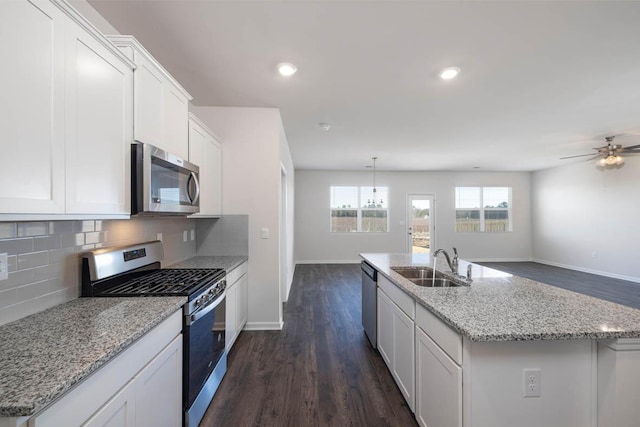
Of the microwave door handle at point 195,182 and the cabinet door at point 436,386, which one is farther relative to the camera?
the microwave door handle at point 195,182

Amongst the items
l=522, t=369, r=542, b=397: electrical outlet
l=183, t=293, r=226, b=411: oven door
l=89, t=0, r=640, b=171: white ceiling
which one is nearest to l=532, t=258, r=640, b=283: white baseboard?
l=89, t=0, r=640, b=171: white ceiling

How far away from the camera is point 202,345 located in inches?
68.3

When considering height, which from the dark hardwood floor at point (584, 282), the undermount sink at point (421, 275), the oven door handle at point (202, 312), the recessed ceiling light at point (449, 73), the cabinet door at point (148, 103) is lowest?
the dark hardwood floor at point (584, 282)

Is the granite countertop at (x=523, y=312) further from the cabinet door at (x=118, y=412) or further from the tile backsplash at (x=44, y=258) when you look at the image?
the tile backsplash at (x=44, y=258)

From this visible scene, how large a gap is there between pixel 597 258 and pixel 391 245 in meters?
4.58

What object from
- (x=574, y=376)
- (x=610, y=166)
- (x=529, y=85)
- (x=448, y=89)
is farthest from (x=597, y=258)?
(x=574, y=376)

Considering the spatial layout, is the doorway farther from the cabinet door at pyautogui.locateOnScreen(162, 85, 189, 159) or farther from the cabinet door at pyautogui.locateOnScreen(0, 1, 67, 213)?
the cabinet door at pyautogui.locateOnScreen(0, 1, 67, 213)

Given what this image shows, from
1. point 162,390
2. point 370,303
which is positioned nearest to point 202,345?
point 162,390

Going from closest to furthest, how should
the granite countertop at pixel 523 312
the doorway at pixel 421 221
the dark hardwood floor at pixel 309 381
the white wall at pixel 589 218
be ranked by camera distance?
the granite countertop at pixel 523 312, the dark hardwood floor at pixel 309 381, the white wall at pixel 589 218, the doorway at pixel 421 221

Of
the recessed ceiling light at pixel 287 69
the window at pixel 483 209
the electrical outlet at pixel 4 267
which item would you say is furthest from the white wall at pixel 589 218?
the electrical outlet at pixel 4 267

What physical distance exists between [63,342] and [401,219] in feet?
23.9

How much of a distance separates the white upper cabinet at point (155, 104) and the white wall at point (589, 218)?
26.7 feet

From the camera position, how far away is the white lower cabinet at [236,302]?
93.2 inches

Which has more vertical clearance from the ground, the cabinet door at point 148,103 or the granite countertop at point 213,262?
the cabinet door at point 148,103
